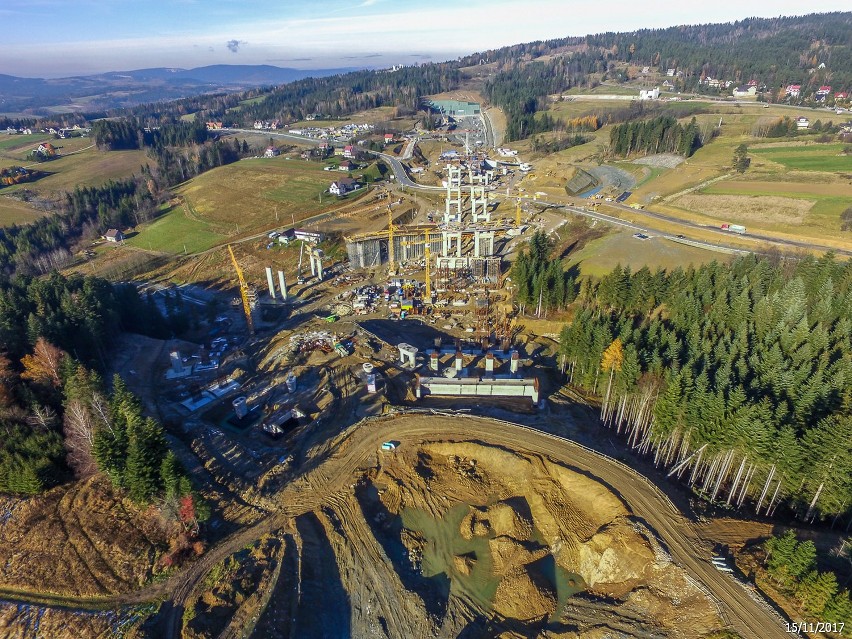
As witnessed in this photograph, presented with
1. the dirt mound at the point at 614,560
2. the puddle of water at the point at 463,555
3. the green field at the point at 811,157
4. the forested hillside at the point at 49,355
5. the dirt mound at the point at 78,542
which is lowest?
the puddle of water at the point at 463,555

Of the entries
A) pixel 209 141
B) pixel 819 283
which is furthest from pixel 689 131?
pixel 209 141

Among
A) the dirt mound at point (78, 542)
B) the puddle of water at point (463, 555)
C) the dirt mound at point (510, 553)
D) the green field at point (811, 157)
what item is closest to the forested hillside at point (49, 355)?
the dirt mound at point (78, 542)

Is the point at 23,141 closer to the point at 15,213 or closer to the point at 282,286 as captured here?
the point at 15,213

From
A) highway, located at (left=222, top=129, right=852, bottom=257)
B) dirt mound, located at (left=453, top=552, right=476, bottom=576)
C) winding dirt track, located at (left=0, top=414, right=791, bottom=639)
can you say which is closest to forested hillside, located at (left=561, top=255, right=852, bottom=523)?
winding dirt track, located at (left=0, top=414, right=791, bottom=639)

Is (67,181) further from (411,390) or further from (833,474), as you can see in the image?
(833,474)

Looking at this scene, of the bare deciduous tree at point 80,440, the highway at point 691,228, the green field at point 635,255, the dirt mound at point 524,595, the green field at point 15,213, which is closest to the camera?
the dirt mound at point 524,595
